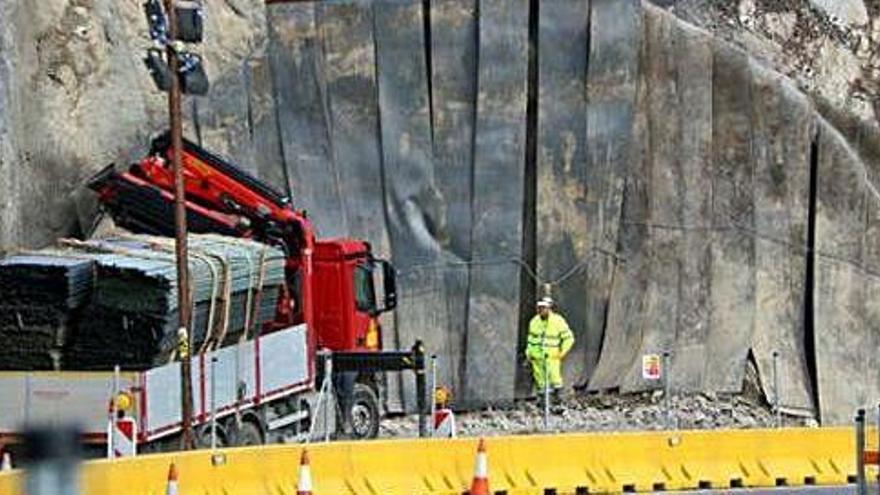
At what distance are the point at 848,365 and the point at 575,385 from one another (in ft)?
13.8

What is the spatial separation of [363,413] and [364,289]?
160 centimetres

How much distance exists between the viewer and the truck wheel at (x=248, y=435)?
1956cm

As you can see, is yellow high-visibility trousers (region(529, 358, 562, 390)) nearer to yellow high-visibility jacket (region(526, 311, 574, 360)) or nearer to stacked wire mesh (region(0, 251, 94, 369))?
yellow high-visibility jacket (region(526, 311, 574, 360))

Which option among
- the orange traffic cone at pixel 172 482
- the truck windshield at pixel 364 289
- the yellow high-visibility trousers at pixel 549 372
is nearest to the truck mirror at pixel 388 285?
the truck windshield at pixel 364 289

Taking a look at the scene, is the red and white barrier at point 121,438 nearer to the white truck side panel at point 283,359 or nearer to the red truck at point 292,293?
the red truck at point 292,293

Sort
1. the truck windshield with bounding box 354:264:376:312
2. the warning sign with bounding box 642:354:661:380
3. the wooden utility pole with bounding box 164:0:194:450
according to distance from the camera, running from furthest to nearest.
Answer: the warning sign with bounding box 642:354:661:380 < the truck windshield with bounding box 354:264:376:312 < the wooden utility pole with bounding box 164:0:194:450

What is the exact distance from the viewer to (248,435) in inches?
778

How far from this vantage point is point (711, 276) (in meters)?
26.8

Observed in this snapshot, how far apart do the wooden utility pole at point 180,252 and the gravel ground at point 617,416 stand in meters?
5.63

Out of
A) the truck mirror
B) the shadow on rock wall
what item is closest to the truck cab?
the truck mirror

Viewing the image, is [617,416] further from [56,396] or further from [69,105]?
[56,396]

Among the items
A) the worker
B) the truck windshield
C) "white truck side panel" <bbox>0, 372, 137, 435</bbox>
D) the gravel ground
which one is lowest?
the gravel ground

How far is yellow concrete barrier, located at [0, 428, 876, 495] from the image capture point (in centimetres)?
1340

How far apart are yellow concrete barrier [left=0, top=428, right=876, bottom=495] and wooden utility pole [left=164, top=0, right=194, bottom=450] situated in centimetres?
355
